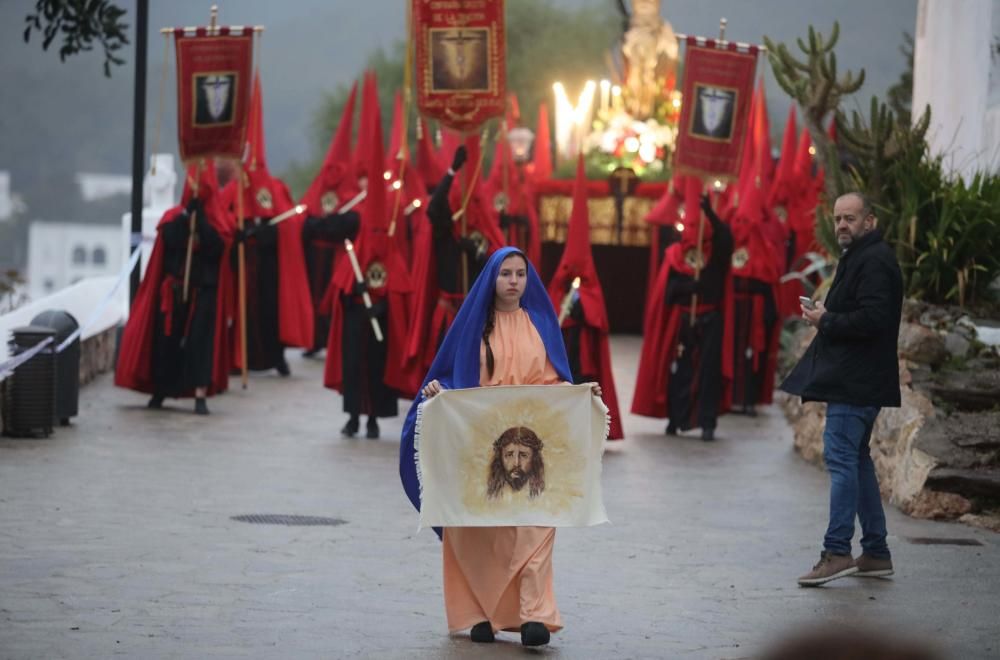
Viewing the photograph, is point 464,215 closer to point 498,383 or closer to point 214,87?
point 214,87

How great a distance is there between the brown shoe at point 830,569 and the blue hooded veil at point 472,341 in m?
1.96

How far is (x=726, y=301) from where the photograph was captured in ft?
52.1

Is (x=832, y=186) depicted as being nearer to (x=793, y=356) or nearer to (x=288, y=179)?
(x=793, y=356)

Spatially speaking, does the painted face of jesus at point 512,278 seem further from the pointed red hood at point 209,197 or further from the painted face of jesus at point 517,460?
the pointed red hood at point 209,197

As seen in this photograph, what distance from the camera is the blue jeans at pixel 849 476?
8.50 metres

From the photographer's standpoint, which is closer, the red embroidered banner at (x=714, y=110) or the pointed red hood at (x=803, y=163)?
the red embroidered banner at (x=714, y=110)

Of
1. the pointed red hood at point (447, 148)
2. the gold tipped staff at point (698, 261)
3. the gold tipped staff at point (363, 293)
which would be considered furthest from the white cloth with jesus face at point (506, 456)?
the pointed red hood at point (447, 148)

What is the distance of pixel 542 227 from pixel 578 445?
18.7 meters

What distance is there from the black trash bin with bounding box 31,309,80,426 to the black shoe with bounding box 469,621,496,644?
24.4 feet

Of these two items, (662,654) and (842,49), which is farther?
(842,49)

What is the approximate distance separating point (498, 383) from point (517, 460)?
356 mm

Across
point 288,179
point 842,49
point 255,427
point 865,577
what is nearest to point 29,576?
point 865,577

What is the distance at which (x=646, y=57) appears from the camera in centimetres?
2880

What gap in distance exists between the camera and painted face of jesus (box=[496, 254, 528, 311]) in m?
7.17
